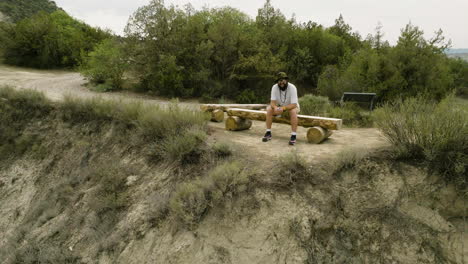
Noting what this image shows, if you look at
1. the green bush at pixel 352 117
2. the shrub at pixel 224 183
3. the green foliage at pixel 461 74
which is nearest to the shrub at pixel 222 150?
the shrub at pixel 224 183

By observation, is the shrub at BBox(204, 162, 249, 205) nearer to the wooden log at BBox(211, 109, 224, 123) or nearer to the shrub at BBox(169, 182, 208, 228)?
the shrub at BBox(169, 182, 208, 228)

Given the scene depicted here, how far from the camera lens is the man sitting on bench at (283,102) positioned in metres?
5.95

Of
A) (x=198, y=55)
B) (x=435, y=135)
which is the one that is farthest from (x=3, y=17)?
(x=435, y=135)

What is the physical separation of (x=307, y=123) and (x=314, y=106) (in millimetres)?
3522

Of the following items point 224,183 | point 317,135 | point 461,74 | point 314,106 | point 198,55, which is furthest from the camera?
point 461,74

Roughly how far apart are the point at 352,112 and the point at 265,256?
6.15 metres

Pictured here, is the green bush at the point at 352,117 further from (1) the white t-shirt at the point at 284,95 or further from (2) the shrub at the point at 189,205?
(2) the shrub at the point at 189,205

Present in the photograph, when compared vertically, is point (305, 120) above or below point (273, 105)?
below

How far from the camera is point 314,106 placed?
370 inches

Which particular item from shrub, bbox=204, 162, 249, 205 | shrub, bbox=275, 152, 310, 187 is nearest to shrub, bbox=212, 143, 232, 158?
shrub, bbox=204, 162, 249, 205

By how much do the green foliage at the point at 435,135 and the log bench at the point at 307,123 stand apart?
98cm

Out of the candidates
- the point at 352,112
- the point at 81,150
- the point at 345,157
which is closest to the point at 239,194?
the point at 345,157

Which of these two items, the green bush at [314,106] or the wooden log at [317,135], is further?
the green bush at [314,106]

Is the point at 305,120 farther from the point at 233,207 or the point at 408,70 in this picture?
the point at 408,70
